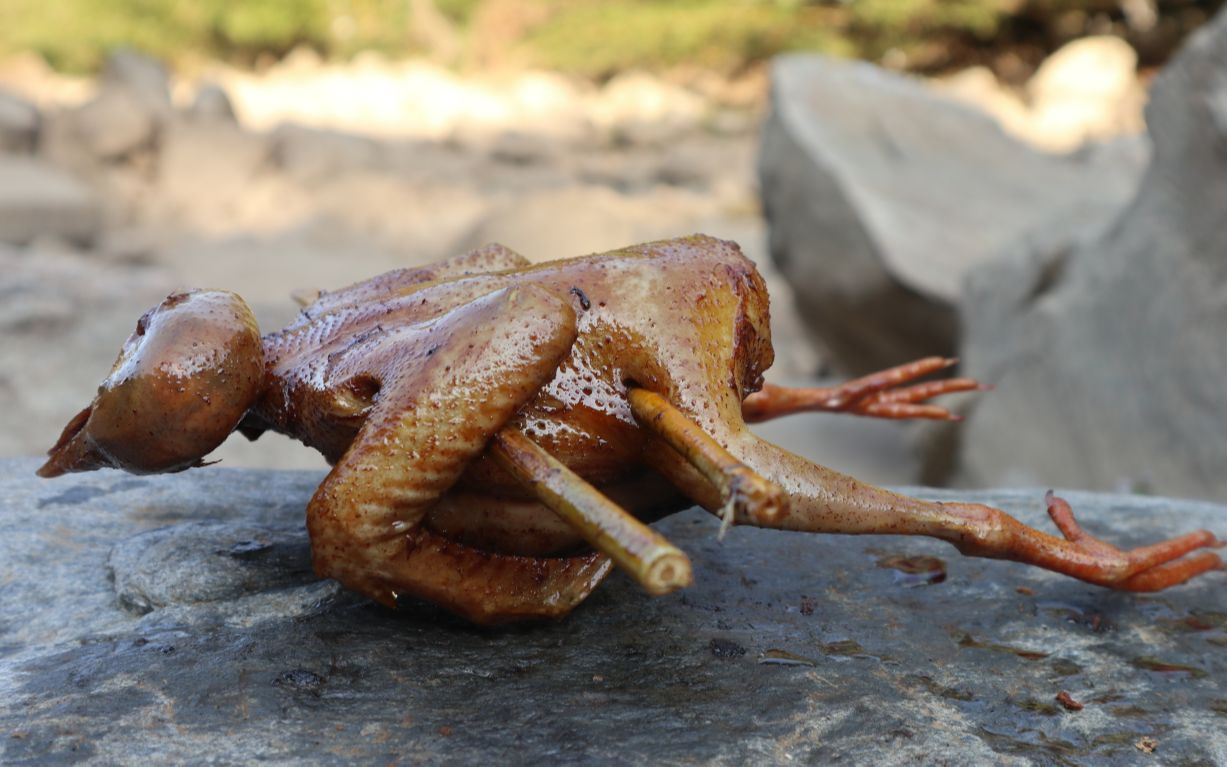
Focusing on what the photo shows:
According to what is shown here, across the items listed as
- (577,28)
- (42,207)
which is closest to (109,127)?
(42,207)

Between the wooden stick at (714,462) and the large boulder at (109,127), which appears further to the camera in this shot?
the large boulder at (109,127)

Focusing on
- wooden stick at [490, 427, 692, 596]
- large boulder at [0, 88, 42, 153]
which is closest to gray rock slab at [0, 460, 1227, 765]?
wooden stick at [490, 427, 692, 596]

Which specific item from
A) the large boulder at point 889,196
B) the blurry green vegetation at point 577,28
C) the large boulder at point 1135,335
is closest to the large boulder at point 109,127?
the blurry green vegetation at point 577,28

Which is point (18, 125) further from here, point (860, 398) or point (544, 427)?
point (544, 427)

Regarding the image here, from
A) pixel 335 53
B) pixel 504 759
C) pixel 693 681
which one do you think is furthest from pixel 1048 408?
pixel 335 53

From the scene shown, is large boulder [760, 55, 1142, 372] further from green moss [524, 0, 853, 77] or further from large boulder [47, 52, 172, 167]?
green moss [524, 0, 853, 77]

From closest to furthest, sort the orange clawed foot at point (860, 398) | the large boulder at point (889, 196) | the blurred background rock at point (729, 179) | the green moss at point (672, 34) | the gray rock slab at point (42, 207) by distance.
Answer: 1. the orange clawed foot at point (860, 398)
2. the blurred background rock at point (729, 179)
3. the large boulder at point (889, 196)
4. the gray rock slab at point (42, 207)
5. the green moss at point (672, 34)

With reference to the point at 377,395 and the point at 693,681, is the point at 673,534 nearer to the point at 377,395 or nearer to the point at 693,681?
the point at 693,681

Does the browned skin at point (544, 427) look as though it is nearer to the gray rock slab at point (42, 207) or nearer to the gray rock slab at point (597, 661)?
the gray rock slab at point (597, 661)
